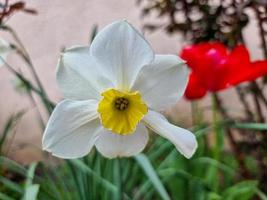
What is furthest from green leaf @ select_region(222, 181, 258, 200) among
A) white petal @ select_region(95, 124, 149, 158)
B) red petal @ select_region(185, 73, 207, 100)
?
white petal @ select_region(95, 124, 149, 158)

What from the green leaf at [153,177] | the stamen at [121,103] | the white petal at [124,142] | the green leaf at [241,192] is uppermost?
the stamen at [121,103]

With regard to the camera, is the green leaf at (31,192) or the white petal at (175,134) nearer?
the white petal at (175,134)

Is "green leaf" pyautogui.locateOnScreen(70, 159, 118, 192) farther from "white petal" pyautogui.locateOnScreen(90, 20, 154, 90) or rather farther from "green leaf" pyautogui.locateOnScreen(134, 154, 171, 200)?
"white petal" pyautogui.locateOnScreen(90, 20, 154, 90)

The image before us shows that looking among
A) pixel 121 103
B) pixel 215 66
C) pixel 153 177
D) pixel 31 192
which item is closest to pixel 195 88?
pixel 215 66

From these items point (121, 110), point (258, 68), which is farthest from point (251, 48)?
point (121, 110)

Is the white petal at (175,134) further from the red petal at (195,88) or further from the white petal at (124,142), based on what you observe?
the red petal at (195,88)

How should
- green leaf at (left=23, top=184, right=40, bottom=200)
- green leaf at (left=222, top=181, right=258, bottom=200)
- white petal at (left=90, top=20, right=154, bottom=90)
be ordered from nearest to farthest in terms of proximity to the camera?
white petal at (left=90, top=20, right=154, bottom=90)
green leaf at (left=23, top=184, right=40, bottom=200)
green leaf at (left=222, top=181, right=258, bottom=200)

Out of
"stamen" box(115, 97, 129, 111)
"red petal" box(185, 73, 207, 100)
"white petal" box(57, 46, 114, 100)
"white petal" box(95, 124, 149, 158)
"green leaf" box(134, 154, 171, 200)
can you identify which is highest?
"white petal" box(57, 46, 114, 100)

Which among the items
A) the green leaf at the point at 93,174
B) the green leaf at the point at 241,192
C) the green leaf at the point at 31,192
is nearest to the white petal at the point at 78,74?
the green leaf at the point at 31,192
